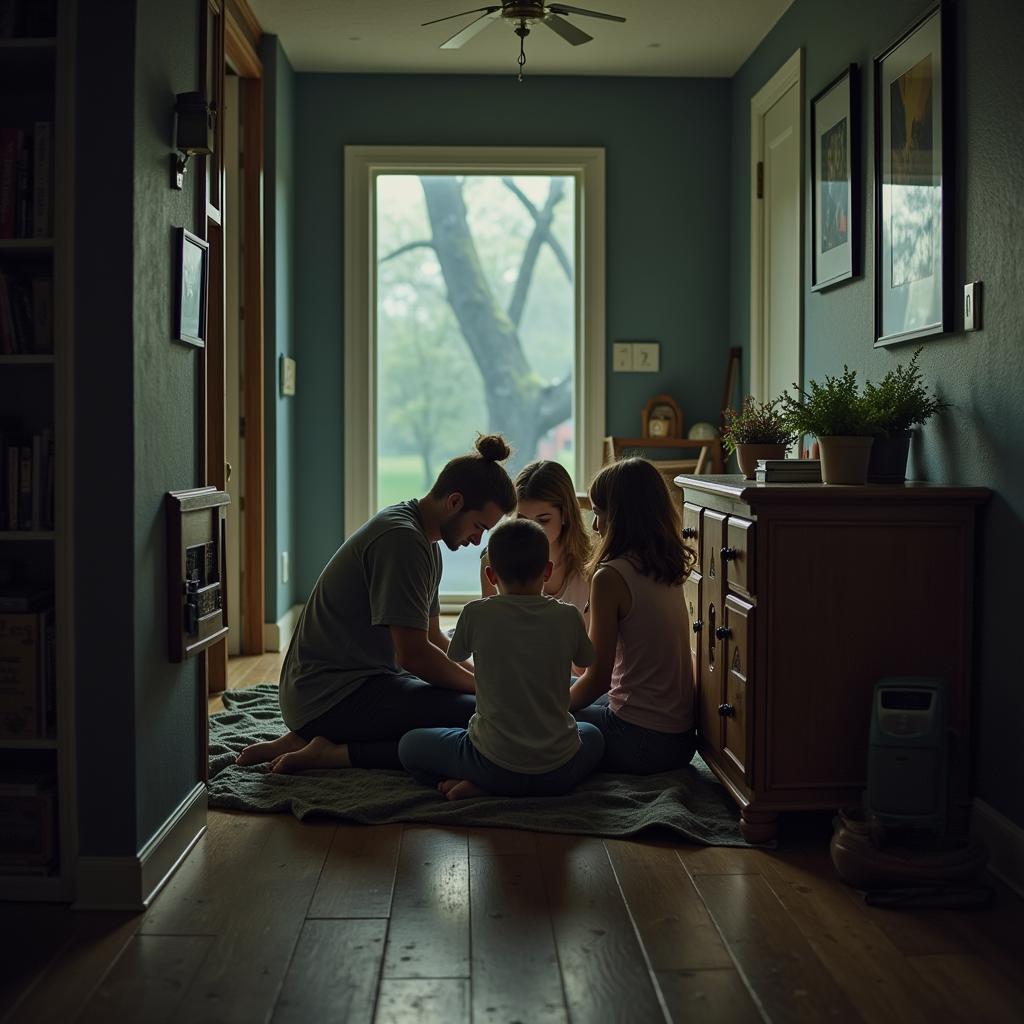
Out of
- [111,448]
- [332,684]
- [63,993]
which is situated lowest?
[63,993]

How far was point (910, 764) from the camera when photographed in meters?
2.38

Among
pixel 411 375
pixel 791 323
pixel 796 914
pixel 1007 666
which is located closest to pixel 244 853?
pixel 796 914

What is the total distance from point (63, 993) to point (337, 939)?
1.50ft

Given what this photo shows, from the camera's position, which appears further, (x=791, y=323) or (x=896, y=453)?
(x=791, y=323)

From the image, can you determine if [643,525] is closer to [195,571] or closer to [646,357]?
[195,571]

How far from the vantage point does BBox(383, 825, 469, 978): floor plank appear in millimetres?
1976

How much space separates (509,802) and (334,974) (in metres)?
0.92

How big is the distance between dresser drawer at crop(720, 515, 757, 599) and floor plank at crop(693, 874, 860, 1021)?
25.5 inches

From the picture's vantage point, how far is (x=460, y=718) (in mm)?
3088

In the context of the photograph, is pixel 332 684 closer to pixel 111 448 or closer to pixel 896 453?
pixel 111 448

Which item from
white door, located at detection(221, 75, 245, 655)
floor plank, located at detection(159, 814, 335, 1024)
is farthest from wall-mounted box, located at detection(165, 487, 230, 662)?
white door, located at detection(221, 75, 245, 655)

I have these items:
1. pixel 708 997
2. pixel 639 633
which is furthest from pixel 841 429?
pixel 708 997

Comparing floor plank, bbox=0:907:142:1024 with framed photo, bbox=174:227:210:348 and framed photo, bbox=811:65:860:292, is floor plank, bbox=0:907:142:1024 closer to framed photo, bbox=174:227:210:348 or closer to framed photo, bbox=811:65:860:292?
framed photo, bbox=174:227:210:348

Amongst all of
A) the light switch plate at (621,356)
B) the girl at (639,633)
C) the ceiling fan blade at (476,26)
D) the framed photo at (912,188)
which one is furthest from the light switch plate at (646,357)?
the girl at (639,633)
